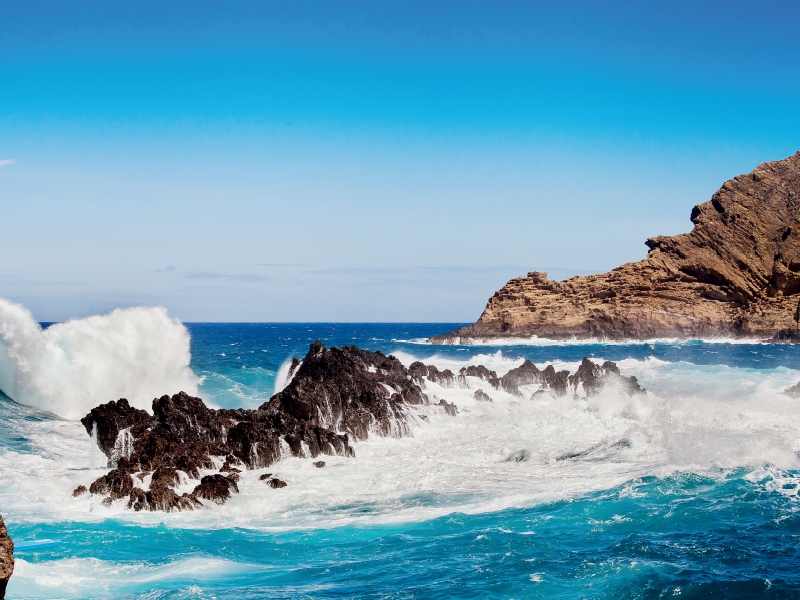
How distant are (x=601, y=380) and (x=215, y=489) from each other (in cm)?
2064

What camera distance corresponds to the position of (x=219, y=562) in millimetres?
11336

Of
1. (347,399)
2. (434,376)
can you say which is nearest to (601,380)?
(434,376)

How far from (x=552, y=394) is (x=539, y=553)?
19893 mm

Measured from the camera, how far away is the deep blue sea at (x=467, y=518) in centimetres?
1027

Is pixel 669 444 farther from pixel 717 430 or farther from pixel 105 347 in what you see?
pixel 105 347

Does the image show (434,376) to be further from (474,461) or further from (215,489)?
(215,489)

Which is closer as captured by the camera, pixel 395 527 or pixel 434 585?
pixel 434 585

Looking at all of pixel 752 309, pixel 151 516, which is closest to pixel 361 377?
pixel 151 516

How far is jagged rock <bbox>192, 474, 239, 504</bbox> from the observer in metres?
14.8

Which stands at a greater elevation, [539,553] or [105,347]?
[105,347]

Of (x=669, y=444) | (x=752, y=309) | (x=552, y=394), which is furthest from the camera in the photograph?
(x=752, y=309)

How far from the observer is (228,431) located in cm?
1980

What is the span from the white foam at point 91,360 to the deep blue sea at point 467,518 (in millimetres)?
1970

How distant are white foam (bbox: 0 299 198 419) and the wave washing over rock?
7984 millimetres
